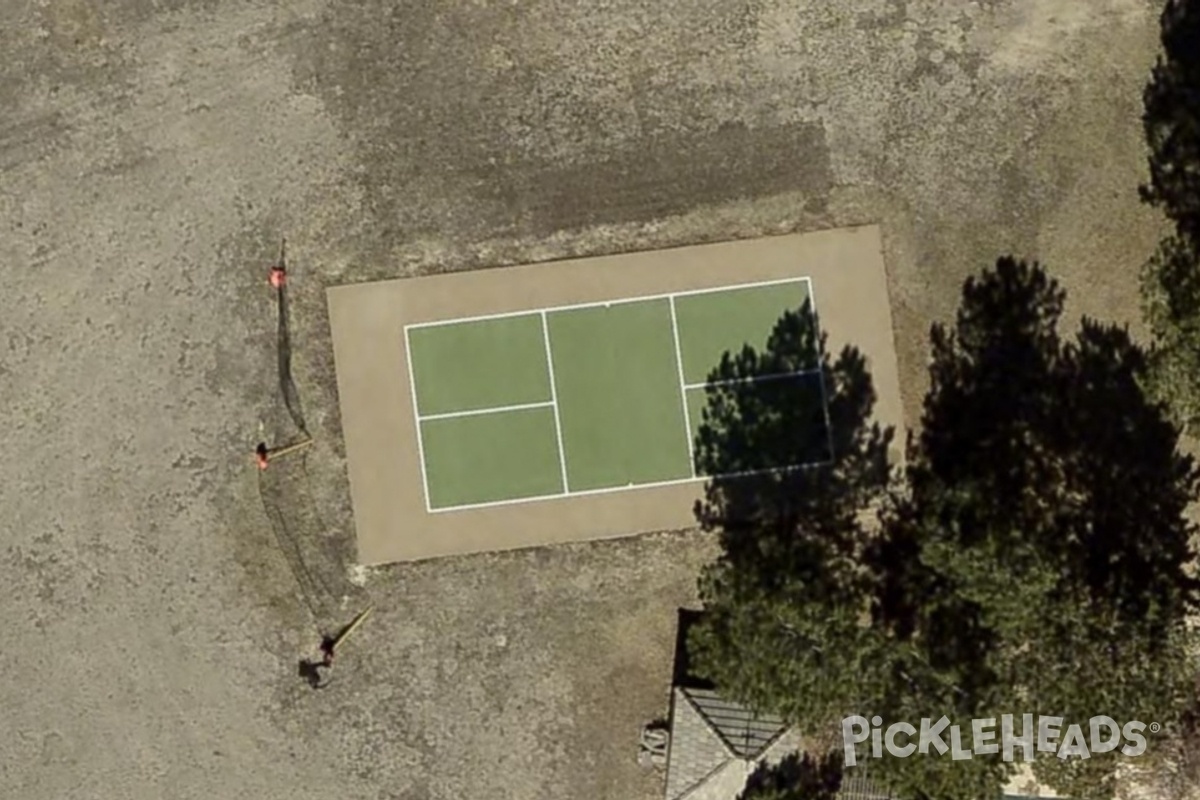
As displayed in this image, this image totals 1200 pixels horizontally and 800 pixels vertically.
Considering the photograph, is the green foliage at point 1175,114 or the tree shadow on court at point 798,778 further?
the tree shadow on court at point 798,778

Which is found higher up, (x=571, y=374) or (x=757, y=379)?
(x=571, y=374)

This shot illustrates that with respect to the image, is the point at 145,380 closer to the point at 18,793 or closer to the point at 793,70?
the point at 18,793

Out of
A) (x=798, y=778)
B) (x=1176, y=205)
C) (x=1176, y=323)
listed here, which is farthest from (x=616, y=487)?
(x=1176, y=205)

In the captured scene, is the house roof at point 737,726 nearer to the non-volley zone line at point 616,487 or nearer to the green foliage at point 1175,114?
the non-volley zone line at point 616,487

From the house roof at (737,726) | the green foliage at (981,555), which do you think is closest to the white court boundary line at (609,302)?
the green foliage at (981,555)

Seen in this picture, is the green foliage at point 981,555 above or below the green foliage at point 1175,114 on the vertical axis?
below

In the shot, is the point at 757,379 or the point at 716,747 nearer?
the point at 716,747

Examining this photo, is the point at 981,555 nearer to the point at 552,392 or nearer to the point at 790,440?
the point at 790,440
